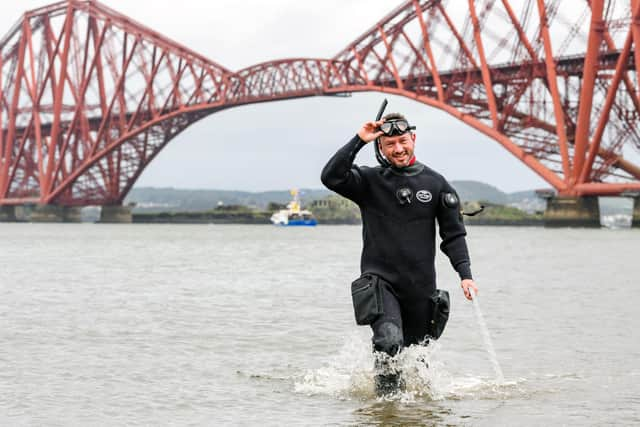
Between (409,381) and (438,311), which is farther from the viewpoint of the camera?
(409,381)

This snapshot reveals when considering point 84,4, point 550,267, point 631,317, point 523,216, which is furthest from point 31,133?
point 631,317

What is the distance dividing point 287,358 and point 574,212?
62.1 meters

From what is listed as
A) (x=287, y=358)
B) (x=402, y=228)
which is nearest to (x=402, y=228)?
(x=402, y=228)

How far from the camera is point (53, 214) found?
12506 cm

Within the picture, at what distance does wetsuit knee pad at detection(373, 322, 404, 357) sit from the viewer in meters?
8.29

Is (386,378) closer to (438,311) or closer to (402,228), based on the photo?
(438,311)

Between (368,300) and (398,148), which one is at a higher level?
(398,148)

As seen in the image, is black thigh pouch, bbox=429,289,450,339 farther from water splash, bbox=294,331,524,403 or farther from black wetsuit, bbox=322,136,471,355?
water splash, bbox=294,331,524,403

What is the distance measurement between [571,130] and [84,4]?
191 ft

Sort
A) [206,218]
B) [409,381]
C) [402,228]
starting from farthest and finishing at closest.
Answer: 1. [206,218]
2. [409,381]
3. [402,228]

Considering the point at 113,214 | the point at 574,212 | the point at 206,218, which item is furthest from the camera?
the point at 206,218

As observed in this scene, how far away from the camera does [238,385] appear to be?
10.3 meters

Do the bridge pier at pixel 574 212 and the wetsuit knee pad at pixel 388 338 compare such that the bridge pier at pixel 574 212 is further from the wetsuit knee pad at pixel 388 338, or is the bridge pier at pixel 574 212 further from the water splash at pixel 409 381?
the wetsuit knee pad at pixel 388 338

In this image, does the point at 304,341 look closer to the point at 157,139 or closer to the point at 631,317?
the point at 631,317
